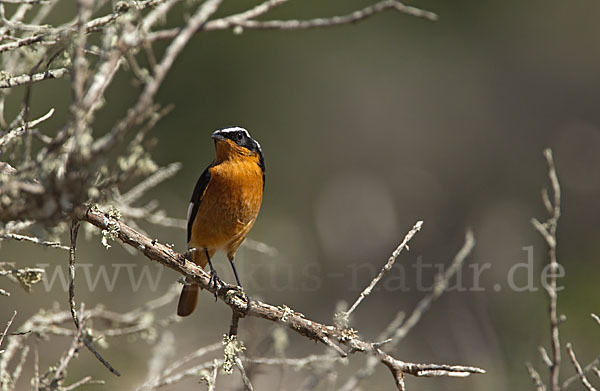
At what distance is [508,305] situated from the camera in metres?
9.73

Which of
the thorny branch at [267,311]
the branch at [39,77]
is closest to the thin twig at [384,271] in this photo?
the thorny branch at [267,311]

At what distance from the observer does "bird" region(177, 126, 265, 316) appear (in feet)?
14.6

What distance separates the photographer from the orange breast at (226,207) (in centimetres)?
445

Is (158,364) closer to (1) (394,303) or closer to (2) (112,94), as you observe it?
(1) (394,303)

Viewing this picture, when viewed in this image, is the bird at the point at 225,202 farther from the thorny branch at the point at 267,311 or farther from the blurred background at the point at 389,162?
the blurred background at the point at 389,162

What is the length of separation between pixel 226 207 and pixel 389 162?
36.7ft

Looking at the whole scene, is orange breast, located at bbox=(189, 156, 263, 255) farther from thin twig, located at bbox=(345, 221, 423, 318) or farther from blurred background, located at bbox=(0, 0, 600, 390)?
blurred background, located at bbox=(0, 0, 600, 390)

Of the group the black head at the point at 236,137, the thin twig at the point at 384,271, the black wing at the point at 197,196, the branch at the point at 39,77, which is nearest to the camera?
the branch at the point at 39,77

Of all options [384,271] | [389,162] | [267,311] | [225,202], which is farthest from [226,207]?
[389,162]

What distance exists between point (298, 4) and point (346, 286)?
17.9 feet

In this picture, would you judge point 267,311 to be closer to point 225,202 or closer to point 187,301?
point 225,202

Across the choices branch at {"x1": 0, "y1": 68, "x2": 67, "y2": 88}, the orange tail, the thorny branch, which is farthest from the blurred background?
branch at {"x1": 0, "y1": 68, "x2": 67, "y2": 88}

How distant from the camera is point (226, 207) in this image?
175 inches

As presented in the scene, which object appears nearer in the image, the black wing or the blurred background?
the black wing
